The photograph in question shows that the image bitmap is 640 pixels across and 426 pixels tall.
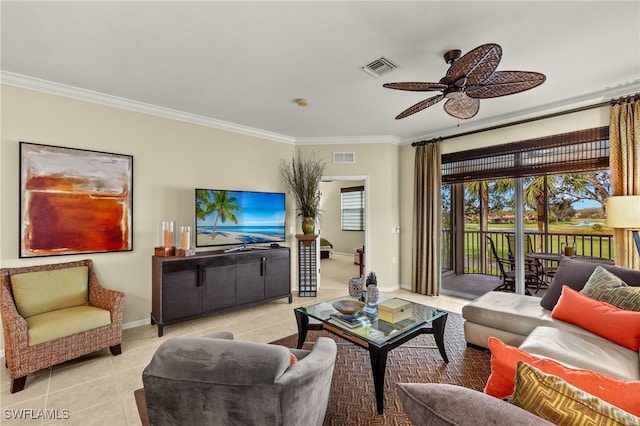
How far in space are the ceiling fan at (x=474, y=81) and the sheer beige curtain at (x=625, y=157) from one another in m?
1.92

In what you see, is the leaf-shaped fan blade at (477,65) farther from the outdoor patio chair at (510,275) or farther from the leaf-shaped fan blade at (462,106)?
the outdoor patio chair at (510,275)

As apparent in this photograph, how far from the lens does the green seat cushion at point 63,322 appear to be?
93.7 inches

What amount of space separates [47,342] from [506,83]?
13.8 feet

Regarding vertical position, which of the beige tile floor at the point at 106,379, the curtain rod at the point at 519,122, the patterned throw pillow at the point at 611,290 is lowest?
the beige tile floor at the point at 106,379

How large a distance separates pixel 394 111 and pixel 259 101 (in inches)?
71.1

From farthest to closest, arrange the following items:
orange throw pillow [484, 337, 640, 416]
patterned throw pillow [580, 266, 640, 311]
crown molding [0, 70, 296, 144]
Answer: crown molding [0, 70, 296, 144] → patterned throw pillow [580, 266, 640, 311] → orange throw pillow [484, 337, 640, 416]

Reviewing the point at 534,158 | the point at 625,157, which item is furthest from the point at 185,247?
the point at 625,157

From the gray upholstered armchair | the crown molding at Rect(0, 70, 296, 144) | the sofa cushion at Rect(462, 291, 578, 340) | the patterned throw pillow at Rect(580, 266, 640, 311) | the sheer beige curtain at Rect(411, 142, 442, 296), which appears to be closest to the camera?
the gray upholstered armchair

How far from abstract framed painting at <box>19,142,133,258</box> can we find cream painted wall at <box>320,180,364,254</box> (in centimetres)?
598

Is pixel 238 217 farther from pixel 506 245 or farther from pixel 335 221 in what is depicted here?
pixel 335 221

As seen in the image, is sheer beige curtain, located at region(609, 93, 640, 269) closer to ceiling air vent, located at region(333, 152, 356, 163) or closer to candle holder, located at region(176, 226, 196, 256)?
ceiling air vent, located at region(333, 152, 356, 163)

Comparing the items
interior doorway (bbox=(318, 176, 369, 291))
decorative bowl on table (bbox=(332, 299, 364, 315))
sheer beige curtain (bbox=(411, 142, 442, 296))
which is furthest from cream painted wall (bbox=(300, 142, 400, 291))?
decorative bowl on table (bbox=(332, 299, 364, 315))

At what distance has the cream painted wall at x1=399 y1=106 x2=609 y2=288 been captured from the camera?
3531 mm

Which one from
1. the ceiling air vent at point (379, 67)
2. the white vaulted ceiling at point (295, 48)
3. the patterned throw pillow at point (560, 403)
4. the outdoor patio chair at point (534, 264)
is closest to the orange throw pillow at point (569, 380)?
the patterned throw pillow at point (560, 403)
